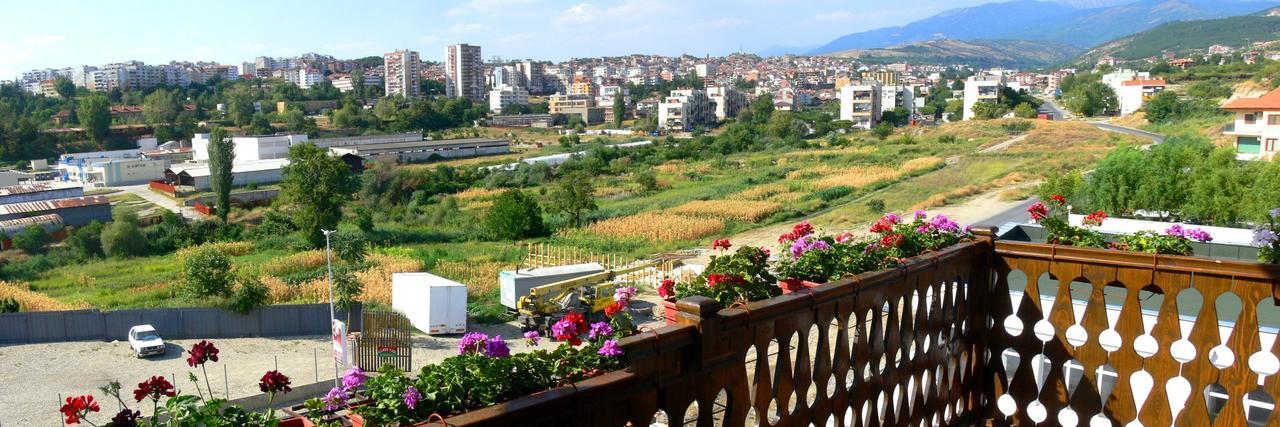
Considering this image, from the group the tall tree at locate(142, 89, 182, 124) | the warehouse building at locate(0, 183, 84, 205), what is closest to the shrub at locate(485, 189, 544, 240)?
the warehouse building at locate(0, 183, 84, 205)

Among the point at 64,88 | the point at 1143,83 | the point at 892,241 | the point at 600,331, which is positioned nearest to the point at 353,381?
the point at 600,331

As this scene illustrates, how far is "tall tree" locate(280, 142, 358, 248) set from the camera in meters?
28.1

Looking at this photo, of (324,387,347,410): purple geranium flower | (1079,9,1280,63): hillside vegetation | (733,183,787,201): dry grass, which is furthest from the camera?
(1079,9,1280,63): hillside vegetation

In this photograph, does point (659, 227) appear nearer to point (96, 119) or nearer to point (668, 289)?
point (668, 289)

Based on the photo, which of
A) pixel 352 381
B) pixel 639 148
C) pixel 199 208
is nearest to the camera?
pixel 352 381

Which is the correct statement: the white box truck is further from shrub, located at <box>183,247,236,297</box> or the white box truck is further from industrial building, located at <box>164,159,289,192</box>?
industrial building, located at <box>164,159,289,192</box>

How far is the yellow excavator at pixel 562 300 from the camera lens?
53.8 feet

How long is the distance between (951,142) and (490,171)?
27.3 m

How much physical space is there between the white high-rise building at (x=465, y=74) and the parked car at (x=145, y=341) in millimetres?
105493

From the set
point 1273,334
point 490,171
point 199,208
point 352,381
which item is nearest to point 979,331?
point 1273,334

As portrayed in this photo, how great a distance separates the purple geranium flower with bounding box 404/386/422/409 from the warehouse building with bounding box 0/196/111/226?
37.6 meters

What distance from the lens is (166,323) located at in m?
16.1

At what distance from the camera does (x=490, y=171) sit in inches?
1967

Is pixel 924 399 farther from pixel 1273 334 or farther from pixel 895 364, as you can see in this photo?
pixel 1273 334
